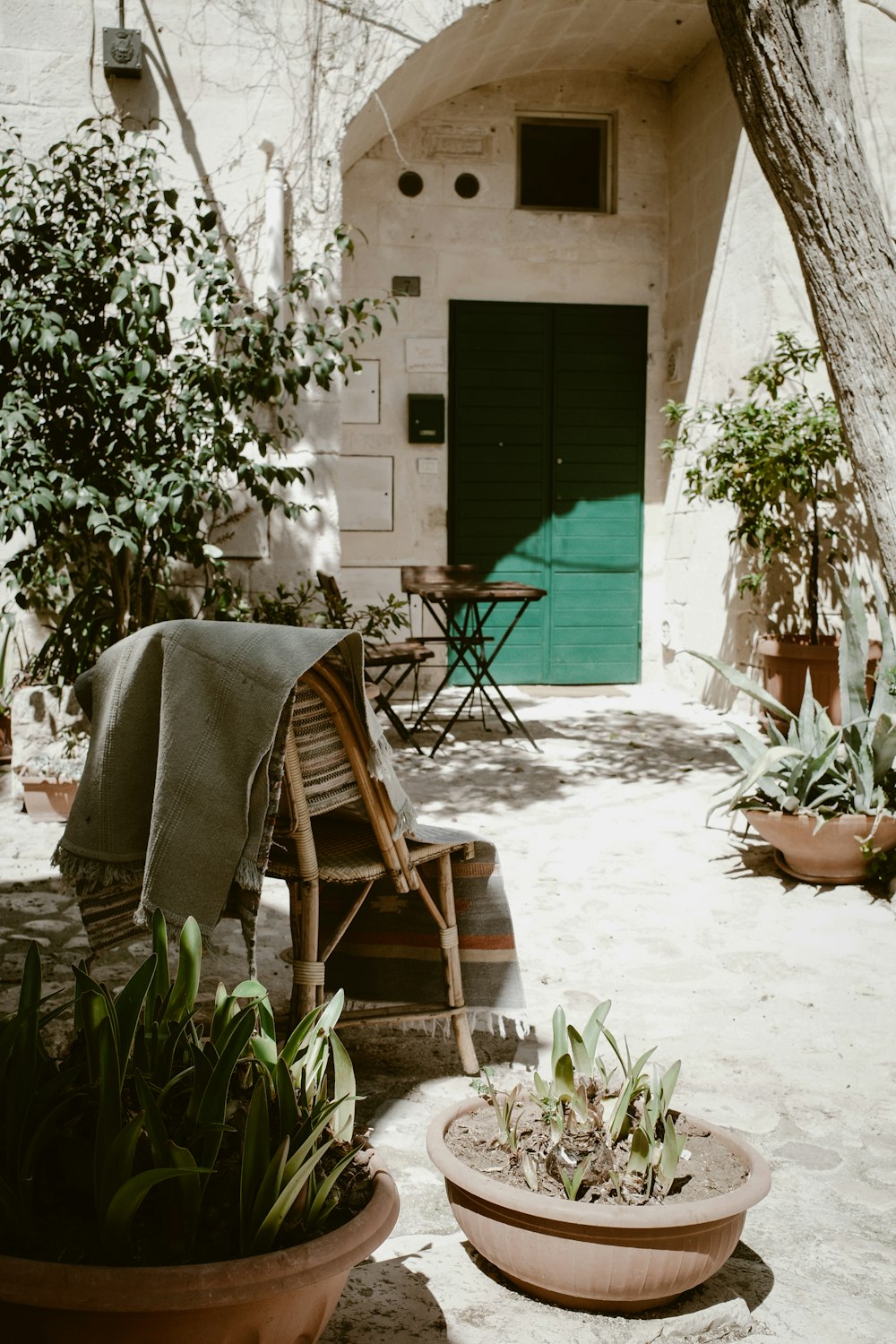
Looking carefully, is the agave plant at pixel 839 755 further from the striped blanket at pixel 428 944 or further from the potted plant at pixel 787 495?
the potted plant at pixel 787 495

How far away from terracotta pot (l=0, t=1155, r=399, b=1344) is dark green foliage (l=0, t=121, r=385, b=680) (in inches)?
147

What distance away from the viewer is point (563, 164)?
346 inches

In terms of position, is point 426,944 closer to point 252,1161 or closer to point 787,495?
point 252,1161

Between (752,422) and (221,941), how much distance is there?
465 cm

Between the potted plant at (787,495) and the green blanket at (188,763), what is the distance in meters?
5.11

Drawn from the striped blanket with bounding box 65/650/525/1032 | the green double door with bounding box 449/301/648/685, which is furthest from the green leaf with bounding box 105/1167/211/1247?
the green double door with bounding box 449/301/648/685

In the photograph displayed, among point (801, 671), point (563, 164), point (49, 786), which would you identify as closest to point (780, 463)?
point (801, 671)

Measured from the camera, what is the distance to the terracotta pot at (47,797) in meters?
4.95

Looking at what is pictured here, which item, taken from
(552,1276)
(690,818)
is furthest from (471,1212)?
(690,818)

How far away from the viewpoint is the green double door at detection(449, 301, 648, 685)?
28.4 ft

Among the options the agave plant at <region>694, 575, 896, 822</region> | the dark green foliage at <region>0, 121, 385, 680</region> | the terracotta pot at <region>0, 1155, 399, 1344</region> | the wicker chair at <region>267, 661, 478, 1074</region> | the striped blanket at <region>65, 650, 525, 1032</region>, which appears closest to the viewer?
the terracotta pot at <region>0, 1155, 399, 1344</region>

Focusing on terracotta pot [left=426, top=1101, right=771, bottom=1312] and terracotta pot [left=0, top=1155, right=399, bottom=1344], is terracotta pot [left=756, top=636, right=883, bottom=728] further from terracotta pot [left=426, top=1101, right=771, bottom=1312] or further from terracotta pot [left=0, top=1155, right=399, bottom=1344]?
terracotta pot [left=0, top=1155, right=399, bottom=1344]

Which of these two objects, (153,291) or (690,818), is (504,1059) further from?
(153,291)

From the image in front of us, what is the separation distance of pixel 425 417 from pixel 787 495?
259cm
